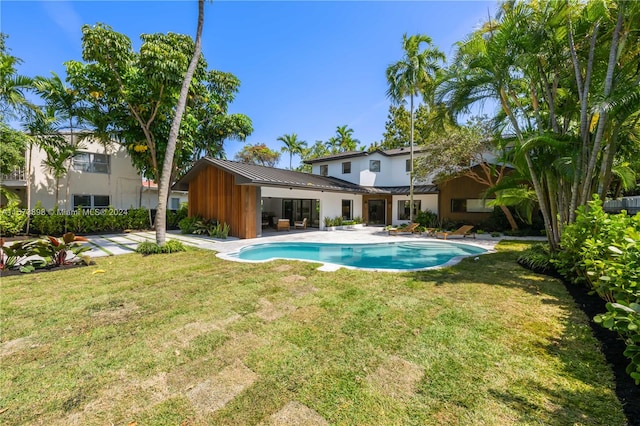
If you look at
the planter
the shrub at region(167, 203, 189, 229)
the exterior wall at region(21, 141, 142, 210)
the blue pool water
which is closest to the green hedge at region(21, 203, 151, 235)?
the shrub at region(167, 203, 189, 229)

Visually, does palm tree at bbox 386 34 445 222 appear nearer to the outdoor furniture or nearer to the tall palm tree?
the outdoor furniture

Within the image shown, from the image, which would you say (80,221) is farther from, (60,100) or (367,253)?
(367,253)

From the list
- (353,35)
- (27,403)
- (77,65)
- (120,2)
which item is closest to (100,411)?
(27,403)

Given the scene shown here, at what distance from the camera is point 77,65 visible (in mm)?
15469

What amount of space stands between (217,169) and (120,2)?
322 inches

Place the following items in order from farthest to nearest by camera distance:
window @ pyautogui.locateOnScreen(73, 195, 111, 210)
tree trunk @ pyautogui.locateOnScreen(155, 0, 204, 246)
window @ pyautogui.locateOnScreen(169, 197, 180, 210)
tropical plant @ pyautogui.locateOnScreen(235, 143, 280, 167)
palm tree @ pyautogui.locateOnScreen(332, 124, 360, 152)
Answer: palm tree @ pyautogui.locateOnScreen(332, 124, 360, 152)
tropical plant @ pyautogui.locateOnScreen(235, 143, 280, 167)
window @ pyautogui.locateOnScreen(169, 197, 180, 210)
window @ pyautogui.locateOnScreen(73, 195, 111, 210)
tree trunk @ pyautogui.locateOnScreen(155, 0, 204, 246)

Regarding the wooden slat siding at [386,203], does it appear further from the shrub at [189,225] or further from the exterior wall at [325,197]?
the shrub at [189,225]

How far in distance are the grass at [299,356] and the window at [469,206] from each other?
1442 cm

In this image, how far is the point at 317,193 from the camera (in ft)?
63.4

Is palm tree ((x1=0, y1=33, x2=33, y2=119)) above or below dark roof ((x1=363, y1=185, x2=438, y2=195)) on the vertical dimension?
above

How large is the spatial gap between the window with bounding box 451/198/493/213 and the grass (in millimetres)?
14421

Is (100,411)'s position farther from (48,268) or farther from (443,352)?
(48,268)

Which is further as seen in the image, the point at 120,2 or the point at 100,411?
the point at 120,2

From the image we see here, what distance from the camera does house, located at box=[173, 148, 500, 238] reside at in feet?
49.6
